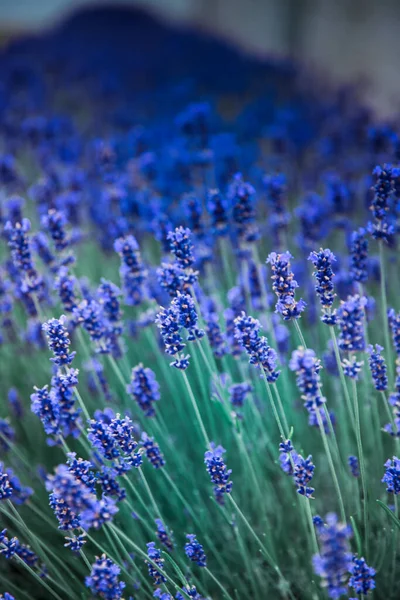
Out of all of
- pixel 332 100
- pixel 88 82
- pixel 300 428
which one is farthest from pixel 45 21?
pixel 300 428

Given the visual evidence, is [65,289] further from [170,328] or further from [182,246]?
[170,328]

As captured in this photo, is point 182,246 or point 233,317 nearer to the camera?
point 182,246

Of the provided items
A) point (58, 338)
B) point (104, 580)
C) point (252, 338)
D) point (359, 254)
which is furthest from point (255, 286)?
point (104, 580)

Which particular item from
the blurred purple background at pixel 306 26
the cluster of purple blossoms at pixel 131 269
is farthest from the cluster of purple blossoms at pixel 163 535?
the blurred purple background at pixel 306 26

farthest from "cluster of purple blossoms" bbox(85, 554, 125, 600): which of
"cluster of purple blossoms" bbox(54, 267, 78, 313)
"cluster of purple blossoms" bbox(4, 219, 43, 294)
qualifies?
"cluster of purple blossoms" bbox(4, 219, 43, 294)

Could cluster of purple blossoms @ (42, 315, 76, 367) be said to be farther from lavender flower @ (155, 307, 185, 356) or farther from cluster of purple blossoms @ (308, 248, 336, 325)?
cluster of purple blossoms @ (308, 248, 336, 325)

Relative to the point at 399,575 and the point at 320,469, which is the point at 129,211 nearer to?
the point at 320,469

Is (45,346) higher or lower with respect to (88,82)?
lower

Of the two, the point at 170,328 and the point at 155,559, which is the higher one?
the point at 170,328

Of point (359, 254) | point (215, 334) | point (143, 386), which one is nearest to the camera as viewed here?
point (143, 386)
